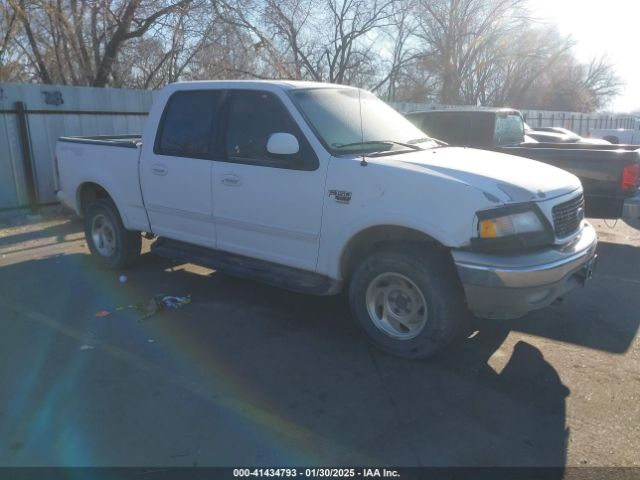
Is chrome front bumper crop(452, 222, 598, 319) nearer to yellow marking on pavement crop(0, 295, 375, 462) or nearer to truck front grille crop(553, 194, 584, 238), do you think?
truck front grille crop(553, 194, 584, 238)

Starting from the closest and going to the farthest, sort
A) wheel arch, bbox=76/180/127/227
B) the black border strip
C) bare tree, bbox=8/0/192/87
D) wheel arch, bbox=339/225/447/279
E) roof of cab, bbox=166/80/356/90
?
the black border strip, wheel arch, bbox=339/225/447/279, roof of cab, bbox=166/80/356/90, wheel arch, bbox=76/180/127/227, bare tree, bbox=8/0/192/87

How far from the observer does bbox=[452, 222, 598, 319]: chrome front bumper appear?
3631 mm

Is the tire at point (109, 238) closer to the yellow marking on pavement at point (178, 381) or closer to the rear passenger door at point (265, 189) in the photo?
the yellow marking on pavement at point (178, 381)

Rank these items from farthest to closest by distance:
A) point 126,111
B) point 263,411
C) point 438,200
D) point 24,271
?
1. point 126,111
2. point 24,271
3. point 438,200
4. point 263,411

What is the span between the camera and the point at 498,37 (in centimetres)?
3481

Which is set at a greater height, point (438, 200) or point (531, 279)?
point (438, 200)

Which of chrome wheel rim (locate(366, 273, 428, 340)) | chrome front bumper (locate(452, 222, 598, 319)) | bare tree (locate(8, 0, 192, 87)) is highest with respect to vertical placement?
bare tree (locate(8, 0, 192, 87))

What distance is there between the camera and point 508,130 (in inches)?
383

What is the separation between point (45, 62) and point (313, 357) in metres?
16.7

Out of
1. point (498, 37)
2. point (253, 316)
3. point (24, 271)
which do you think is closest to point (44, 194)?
point (24, 271)

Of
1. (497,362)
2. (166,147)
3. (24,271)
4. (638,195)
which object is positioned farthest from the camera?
(638,195)

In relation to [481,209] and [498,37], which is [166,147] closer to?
[481,209]

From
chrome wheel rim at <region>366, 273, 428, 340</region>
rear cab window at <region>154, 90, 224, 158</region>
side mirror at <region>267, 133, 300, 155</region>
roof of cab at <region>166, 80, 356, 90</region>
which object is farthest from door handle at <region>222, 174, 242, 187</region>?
chrome wheel rim at <region>366, 273, 428, 340</region>

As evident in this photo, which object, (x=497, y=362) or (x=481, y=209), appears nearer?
(x=481, y=209)
